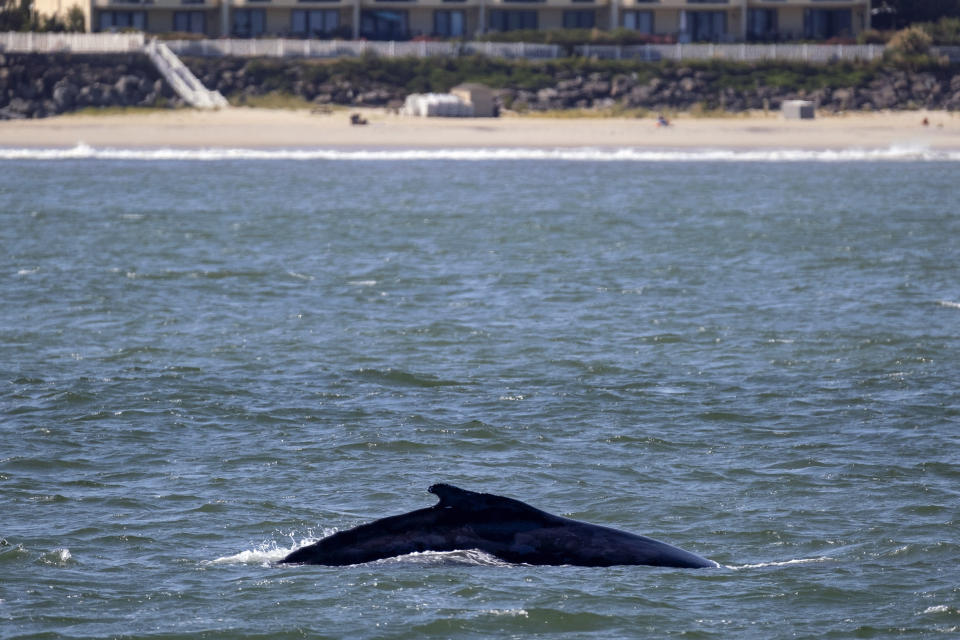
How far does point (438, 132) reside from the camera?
9106 cm

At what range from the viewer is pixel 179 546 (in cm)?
1709

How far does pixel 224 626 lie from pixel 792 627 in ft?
18.5

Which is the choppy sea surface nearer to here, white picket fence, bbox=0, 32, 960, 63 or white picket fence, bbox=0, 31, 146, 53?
white picket fence, bbox=0, 31, 146, 53

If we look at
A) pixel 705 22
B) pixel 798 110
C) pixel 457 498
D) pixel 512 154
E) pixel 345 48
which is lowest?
pixel 457 498

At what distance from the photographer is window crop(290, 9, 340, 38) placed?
4230 inches

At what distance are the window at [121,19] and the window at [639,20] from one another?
35384 millimetres

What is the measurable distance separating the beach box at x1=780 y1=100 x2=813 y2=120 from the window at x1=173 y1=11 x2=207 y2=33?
42.2 meters

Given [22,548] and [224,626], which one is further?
[22,548]

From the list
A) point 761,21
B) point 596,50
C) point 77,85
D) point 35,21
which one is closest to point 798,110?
point 596,50

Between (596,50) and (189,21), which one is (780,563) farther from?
(189,21)

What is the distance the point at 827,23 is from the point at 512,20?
78.1 ft

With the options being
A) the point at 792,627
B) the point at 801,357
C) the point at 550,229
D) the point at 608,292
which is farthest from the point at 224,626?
the point at 550,229

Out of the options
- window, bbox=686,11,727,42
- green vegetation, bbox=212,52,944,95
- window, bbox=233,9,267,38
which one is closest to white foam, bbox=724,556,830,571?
green vegetation, bbox=212,52,944,95

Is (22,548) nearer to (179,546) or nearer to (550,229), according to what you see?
(179,546)
